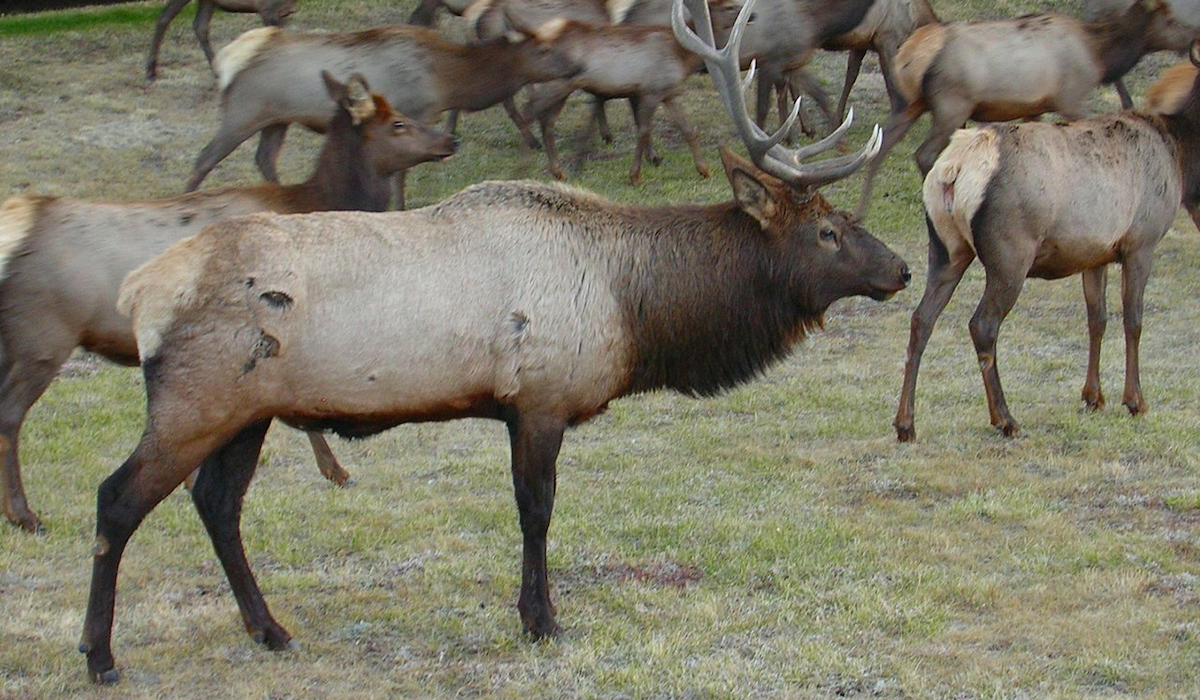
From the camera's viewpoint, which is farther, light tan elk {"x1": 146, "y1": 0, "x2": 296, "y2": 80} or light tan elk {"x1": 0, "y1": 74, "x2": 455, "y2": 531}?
light tan elk {"x1": 146, "y1": 0, "x2": 296, "y2": 80}

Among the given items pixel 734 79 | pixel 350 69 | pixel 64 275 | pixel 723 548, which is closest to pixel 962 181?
pixel 734 79

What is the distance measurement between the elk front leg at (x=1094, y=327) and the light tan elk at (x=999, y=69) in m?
2.91

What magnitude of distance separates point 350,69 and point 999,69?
4.86m

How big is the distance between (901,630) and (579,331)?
5.20 feet

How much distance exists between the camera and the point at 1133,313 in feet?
28.0

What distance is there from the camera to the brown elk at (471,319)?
4973 millimetres

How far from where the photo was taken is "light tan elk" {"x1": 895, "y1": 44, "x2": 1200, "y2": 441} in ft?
25.8

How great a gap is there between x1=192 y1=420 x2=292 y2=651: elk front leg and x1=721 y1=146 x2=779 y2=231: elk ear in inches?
76.9

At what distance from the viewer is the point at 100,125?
1510 centimetres

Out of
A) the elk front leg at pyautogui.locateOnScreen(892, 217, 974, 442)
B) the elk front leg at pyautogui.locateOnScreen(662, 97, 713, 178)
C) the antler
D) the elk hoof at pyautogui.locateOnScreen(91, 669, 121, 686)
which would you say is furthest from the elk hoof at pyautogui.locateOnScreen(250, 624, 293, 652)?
the elk front leg at pyautogui.locateOnScreen(662, 97, 713, 178)

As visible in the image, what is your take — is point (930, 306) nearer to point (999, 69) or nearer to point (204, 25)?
point (999, 69)

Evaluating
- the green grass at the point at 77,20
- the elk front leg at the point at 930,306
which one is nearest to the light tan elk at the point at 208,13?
the green grass at the point at 77,20

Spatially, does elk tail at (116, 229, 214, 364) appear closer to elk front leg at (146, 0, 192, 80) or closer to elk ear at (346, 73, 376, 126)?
elk ear at (346, 73, 376, 126)

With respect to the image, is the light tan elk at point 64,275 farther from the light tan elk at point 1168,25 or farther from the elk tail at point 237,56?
the light tan elk at point 1168,25
